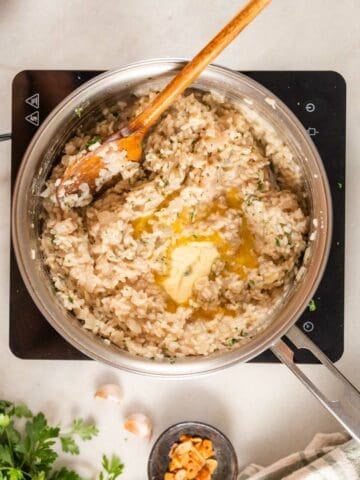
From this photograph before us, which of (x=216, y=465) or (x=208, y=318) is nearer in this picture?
(x=208, y=318)

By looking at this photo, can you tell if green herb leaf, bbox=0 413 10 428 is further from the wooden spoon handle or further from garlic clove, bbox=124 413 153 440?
the wooden spoon handle

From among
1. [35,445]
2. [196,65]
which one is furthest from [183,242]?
[35,445]

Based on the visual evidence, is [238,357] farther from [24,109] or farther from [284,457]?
[24,109]

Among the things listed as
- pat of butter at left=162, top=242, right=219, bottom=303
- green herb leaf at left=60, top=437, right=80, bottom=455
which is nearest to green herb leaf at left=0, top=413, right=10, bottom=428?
green herb leaf at left=60, top=437, right=80, bottom=455

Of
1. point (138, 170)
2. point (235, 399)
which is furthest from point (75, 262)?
point (235, 399)

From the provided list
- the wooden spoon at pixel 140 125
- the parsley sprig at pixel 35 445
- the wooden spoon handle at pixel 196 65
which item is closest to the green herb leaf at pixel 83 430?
the parsley sprig at pixel 35 445

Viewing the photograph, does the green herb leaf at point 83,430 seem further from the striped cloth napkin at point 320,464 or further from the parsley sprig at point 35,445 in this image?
the striped cloth napkin at point 320,464
